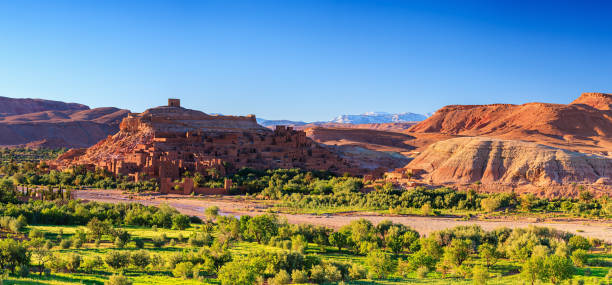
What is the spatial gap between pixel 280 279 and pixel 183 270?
10.9ft

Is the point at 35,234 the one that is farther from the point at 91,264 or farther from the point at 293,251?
the point at 293,251

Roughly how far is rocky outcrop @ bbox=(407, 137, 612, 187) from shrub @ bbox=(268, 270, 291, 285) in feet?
104

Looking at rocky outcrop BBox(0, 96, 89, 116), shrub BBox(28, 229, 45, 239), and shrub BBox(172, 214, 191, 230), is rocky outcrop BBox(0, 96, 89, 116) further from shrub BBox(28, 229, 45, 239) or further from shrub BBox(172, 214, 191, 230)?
shrub BBox(28, 229, 45, 239)

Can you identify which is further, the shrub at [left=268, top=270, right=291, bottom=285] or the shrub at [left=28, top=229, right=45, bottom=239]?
the shrub at [left=28, top=229, right=45, bottom=239]

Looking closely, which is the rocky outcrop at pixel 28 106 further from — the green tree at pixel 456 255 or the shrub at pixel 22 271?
the green tree at pixel 456 255

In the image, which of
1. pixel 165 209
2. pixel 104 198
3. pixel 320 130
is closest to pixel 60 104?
pixel 320 130

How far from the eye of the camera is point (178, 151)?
187ft

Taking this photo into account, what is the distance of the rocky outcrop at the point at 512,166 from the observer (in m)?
43.8

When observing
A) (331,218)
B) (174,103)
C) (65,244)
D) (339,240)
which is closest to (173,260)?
(65,244)

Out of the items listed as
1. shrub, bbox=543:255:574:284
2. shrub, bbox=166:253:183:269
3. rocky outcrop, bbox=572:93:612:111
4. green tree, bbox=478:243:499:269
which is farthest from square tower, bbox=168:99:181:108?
rocky outcrop, bbox=572:93:612:111

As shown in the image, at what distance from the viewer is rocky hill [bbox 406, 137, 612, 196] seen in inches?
1710

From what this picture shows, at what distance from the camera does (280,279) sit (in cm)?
1573

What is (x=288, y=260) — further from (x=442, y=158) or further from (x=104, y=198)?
(x=442, y=158)

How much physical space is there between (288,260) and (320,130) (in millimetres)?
99303
